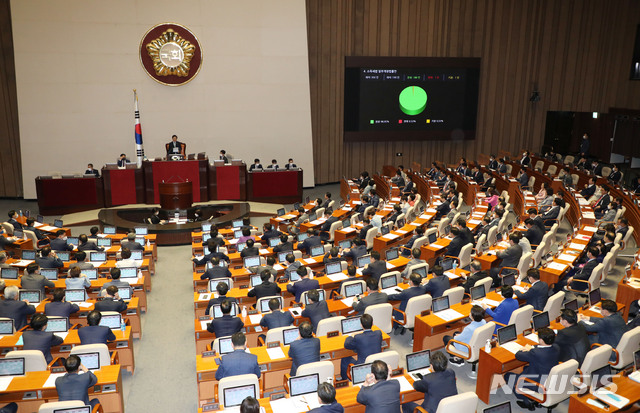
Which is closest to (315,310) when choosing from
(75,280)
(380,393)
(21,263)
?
(380,393)

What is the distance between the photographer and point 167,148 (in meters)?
17.9

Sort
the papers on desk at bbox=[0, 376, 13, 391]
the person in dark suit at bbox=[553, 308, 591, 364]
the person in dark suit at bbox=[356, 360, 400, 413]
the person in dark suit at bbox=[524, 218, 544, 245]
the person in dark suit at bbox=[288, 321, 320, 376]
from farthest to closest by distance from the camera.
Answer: the person in dark suit at bbox=[524, 218, 544, 245], the person in dark suit at bbox=[553, 308, 591, 364], the person in dark suit at bbox=[288, 321, 320, 376], the papers on desk at bbox=[0, 376, 13, 391], the person in dark suit at bbox=[356, 360, 400, 413]

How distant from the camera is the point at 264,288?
862cm

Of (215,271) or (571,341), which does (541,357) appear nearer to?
(571,341)

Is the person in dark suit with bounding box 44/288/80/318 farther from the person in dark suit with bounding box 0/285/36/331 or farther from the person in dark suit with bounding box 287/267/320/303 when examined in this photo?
the person in dark suit with bounding box 287/267/320/303

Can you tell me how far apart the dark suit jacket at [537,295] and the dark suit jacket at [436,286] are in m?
1.17

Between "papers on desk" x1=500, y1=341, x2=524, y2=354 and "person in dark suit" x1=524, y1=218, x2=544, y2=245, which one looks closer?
"papers on desk" x1=500, y1=341, x2=524, y2=354

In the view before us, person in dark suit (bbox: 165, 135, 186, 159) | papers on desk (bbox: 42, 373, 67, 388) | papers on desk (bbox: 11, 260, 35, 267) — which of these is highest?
person in dark suit (bbox: 165, 135, 186, 159)

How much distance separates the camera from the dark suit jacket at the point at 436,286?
8.70 m

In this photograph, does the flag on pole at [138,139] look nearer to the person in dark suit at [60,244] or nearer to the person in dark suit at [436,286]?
the person in dark suit at [60,244]

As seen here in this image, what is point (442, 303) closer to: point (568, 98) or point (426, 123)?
point (426, 123)

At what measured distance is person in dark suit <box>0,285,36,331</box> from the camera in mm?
7812

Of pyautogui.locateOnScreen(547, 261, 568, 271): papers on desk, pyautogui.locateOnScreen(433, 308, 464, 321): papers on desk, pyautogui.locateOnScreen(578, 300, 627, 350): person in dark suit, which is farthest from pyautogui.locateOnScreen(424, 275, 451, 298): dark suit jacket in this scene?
pyautogui.locateOnScreen(547, 261, 568, 271): papers on desk

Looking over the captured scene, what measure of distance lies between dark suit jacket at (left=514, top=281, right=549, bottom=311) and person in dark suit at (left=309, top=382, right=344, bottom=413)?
440cm
